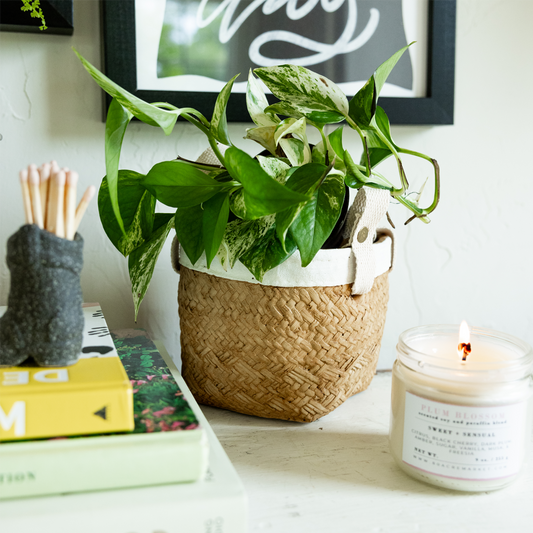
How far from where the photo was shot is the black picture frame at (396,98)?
0.57 metres

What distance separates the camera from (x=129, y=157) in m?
0.63

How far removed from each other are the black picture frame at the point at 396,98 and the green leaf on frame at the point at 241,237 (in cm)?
21

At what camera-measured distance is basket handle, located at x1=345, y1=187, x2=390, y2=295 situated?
1.49ft

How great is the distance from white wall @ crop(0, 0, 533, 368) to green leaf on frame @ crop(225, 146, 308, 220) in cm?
29

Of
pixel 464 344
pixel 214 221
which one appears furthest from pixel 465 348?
pixel 214 221

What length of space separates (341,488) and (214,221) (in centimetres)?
23

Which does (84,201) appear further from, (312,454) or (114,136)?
(312,454)

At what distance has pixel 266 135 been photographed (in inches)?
18.8

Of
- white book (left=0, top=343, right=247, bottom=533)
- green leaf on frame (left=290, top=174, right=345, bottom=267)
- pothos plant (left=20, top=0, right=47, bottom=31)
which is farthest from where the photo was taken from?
pothos plant (left=20, top=0, right=47, bottom=31)

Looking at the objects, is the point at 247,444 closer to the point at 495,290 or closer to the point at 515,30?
the point at 495,290

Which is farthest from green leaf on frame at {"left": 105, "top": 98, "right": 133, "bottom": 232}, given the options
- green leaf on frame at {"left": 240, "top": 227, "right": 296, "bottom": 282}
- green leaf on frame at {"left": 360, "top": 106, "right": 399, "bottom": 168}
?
green leaf on frame at {"left": 360, "top": 106, "right": 399, "bottom": 168}

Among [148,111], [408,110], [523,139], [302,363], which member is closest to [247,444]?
[302,363]

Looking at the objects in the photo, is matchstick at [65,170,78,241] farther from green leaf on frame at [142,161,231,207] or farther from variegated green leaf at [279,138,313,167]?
variegated green leaf at [279,138,313,167]

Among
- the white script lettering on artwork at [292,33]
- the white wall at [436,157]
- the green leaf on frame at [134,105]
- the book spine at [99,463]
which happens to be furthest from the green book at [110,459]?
the white script lettering on artwork at [292,33]
